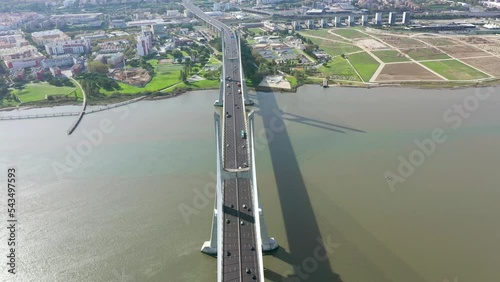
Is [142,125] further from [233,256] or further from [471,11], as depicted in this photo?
[471,11]

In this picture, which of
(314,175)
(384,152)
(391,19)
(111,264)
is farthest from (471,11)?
(111,264)

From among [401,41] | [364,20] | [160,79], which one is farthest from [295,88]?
[364,20]

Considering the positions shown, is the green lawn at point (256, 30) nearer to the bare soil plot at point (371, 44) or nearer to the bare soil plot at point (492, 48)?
the bare soil plot at point (371, 44)

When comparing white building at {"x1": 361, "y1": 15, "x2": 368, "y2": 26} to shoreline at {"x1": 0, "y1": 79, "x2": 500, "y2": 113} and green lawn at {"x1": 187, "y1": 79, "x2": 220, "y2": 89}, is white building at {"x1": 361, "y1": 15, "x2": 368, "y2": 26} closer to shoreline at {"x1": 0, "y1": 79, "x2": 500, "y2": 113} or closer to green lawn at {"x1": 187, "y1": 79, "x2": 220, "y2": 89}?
shoreline at {"x1": 0, "y1": 79, "x2": 500, "y2": 113}

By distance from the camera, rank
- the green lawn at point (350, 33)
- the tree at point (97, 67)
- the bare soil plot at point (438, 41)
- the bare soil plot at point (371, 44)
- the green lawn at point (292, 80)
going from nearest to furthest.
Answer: the green lawn at point (292, 80)
the tree at point (97, 67)
the bare soil plot at point (371, 44)
the bare soil plot at point (438, 41)
the green lawn at point (350, 33)

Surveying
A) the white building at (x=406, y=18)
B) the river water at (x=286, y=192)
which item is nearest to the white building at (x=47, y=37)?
the river water at (x=286, y=192)
